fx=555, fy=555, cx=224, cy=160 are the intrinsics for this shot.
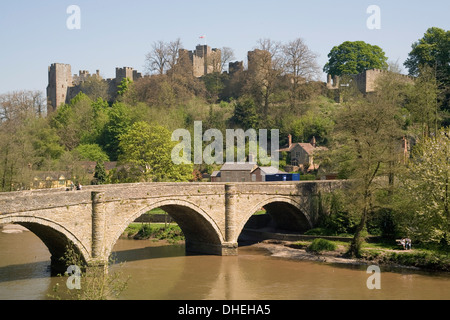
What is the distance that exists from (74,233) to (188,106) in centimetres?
4521

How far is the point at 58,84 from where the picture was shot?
3755 inches

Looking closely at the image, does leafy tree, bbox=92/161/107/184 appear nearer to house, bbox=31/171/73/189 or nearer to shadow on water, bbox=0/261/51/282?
house, bbox=31/171/73/189

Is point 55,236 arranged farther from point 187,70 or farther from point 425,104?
point 187,70

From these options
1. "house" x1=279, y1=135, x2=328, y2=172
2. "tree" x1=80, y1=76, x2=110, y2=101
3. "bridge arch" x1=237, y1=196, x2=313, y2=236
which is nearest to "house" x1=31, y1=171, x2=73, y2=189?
"bridge arch" x1=237, y1=196, x2=313, y2=236

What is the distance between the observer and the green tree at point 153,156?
48438 mm

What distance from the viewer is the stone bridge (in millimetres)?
26031

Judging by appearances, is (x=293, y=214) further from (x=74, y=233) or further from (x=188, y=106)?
(x=188, y=106)

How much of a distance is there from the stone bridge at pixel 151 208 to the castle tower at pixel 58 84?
62.0m

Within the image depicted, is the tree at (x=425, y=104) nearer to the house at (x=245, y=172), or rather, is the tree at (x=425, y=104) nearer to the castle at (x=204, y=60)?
the house at (x=245, y=172)

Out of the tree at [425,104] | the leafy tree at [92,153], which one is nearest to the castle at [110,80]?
the leafy tree at [92,153]

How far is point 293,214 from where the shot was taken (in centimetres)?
4266

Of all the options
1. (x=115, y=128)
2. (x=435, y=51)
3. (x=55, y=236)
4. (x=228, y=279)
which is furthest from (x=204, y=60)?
(x=55, y=236)

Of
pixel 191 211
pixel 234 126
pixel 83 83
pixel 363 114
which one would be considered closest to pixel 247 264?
pixel 191 211

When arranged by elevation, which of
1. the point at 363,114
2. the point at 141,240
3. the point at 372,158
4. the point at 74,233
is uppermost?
the point at 363,114
